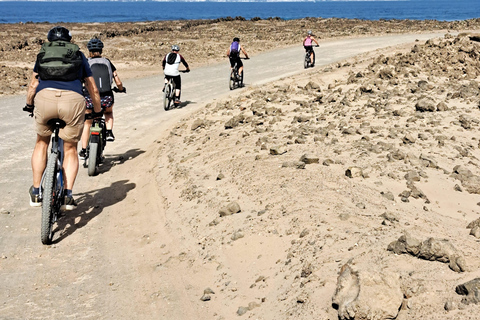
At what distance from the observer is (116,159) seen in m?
9.58

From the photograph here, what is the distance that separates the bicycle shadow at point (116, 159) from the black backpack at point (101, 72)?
1279 millimetres

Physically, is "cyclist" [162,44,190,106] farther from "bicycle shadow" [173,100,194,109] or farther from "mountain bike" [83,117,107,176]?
"mountain bike" [83,117,107,176]

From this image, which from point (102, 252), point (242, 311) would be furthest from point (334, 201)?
point (102, 252)

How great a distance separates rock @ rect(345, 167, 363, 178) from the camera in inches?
249

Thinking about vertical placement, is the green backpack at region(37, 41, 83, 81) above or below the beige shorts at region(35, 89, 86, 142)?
above

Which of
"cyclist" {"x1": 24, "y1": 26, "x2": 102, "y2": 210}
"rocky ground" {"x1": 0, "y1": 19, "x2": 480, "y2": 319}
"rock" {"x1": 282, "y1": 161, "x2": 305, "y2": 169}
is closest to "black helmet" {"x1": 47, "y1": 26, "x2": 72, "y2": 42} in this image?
"cyclist" {"x1": 24, "y1": 26, "x2": 102, "y2": 210}

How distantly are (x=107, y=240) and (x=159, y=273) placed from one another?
3.74 ft

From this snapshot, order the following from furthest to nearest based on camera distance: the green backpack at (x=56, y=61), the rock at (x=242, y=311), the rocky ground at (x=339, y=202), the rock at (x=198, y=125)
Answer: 1. the rock at (x=198, y=125)
2. the green backpack at (x=56, y=61)
3. the rock at (x=242, y=311)
4. the rocky ground at (x=339, y=202)

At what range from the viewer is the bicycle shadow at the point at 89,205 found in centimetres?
638

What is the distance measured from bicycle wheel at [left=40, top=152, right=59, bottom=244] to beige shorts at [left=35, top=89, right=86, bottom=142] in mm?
283

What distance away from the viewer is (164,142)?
10344mm

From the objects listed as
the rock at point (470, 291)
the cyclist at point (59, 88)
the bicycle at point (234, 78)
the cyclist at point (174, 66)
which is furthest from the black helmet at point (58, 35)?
the bicycle at point (234, 78)

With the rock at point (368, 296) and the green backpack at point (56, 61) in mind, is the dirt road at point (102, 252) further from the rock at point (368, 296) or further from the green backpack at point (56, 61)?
the green backpack at point (56, 61)

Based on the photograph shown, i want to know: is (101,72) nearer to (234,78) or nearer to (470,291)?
(470,291)
